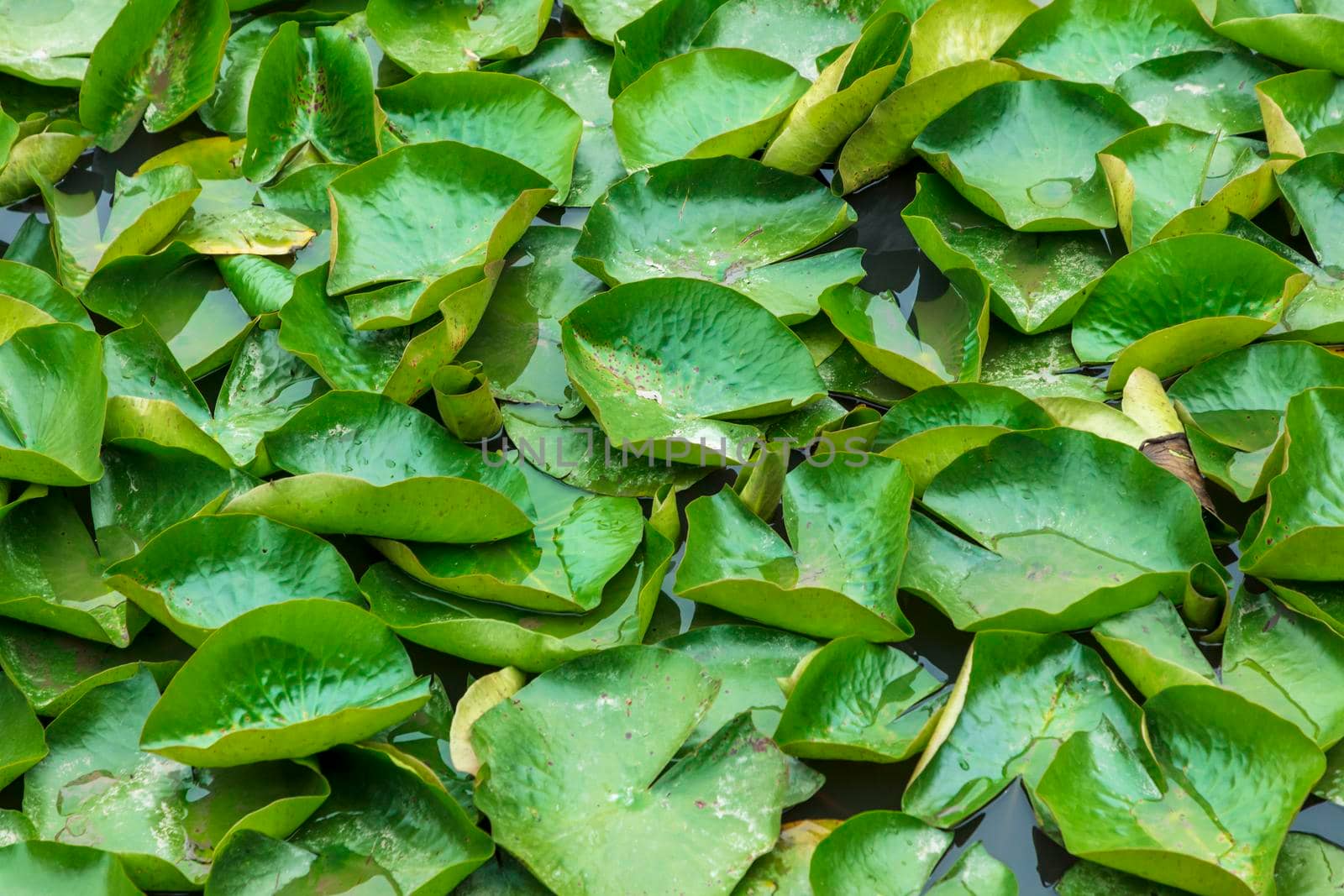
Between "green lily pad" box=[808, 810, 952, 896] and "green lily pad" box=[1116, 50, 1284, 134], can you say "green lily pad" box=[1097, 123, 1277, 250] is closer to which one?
"green lily pad" box=[1116, 50, 1284, 134]

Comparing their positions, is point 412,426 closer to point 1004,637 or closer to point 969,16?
point 1004,637

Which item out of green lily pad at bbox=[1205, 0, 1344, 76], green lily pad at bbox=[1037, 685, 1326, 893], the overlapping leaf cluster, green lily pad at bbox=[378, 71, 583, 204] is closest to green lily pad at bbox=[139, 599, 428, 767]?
the overlapping leaf cluster

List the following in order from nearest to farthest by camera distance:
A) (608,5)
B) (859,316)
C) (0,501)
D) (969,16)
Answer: (0,501) < (859,316) < (969,16) < (608,5)

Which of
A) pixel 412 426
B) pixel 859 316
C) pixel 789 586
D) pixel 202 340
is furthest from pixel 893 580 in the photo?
pixel 202 340

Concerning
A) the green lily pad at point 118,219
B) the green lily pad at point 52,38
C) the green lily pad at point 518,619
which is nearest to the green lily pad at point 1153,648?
the green lily pad at point 518,619

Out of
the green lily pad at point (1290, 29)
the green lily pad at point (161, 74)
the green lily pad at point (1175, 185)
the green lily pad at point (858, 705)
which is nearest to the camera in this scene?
the green lily pad at point (858, 705)

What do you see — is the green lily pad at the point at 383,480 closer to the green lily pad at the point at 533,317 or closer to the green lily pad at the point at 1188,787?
the green lily pad at the point at 533,317
